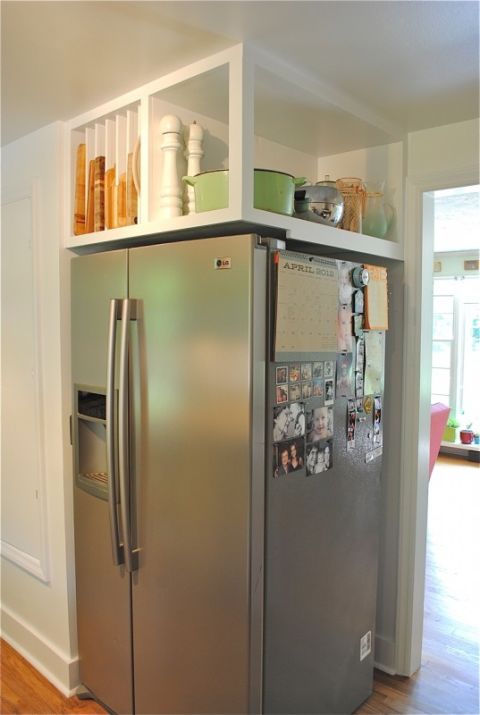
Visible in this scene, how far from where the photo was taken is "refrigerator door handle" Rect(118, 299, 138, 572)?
1.71 meters

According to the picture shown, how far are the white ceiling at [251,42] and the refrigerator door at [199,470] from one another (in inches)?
21.2

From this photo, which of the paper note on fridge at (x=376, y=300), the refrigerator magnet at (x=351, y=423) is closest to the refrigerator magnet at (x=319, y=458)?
the refrigerator magnet at (x=351, y=423)

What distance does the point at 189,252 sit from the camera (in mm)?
1542

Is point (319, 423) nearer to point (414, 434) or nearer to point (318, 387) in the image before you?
point (318, 387)

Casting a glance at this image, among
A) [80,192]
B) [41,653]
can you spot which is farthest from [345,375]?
[41,653]

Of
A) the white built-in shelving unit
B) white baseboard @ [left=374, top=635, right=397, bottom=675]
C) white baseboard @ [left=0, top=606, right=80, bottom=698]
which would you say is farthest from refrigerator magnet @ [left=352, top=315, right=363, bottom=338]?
white baseboard @ [left=0, top=606, right=80, bottom=698]

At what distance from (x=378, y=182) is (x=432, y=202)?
243 millimetres

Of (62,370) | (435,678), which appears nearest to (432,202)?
(62,370)

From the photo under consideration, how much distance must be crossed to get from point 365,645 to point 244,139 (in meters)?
1.89

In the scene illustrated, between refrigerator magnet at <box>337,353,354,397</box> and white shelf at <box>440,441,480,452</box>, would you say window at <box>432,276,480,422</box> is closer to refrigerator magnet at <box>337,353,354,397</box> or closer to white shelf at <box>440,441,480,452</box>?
white shelf at <box>440,441,480,452</box>

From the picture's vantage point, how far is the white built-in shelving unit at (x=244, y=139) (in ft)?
4.76

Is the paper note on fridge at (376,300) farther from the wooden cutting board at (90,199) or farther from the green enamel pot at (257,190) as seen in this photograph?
the wooden cutting board at (90,199)

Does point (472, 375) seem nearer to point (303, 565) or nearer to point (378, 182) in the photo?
point (378, 182)

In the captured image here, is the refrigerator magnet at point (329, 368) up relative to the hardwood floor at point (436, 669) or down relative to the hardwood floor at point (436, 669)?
up
